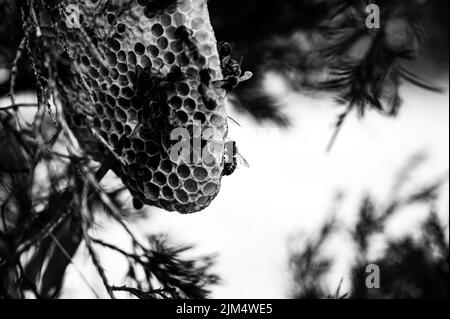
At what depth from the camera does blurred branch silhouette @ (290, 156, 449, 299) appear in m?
0.94

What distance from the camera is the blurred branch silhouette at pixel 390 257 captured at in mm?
944

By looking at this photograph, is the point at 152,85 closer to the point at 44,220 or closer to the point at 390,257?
the point at 44,220

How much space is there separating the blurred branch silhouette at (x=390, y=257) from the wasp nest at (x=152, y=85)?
1.21 ft

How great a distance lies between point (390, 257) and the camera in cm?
98

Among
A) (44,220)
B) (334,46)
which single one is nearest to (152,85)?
(44,220)

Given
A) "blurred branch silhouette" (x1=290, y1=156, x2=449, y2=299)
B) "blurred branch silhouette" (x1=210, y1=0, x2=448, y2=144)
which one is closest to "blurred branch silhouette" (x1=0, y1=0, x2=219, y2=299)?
"blurred branch silhouette" (x1=290, y1=156, x2=449, y2=299)

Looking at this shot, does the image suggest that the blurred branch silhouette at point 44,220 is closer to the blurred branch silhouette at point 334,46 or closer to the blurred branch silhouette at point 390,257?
the blurred branch silhouette at point 390,257

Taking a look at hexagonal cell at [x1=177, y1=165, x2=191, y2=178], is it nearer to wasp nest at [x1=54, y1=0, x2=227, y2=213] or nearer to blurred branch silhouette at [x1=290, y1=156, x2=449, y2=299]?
wasp nest at [x1=54, y1=0, x2=227, y2=213]

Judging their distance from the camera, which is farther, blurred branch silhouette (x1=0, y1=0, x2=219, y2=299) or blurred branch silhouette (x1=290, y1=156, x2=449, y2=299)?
blurred branch silhouette (x1=290, y1=156, x2=449, y2=299)

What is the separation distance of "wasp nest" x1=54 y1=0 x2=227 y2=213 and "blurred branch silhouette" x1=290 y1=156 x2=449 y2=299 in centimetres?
37

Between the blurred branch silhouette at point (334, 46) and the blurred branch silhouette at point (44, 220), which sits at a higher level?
the blurred branch silhouette at point (334, 46)

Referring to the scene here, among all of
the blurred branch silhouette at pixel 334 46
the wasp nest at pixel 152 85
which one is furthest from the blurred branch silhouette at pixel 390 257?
the wasp nest at pixel 152 85

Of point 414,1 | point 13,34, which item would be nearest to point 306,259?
point 414,1
